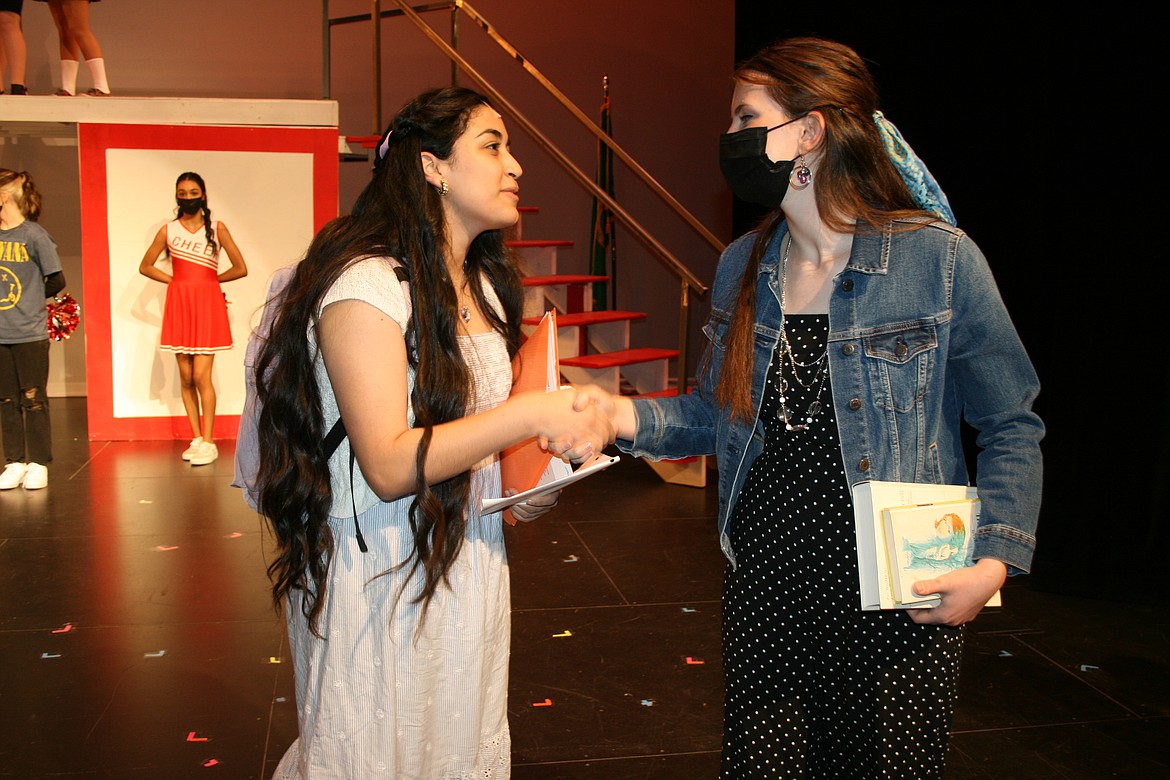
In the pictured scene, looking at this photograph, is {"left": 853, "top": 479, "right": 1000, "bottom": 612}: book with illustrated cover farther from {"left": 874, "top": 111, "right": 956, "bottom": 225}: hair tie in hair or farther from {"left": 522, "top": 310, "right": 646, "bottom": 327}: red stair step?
{"left": 522, "top": 310, "right": 646, "bottom": 327}: red stair step

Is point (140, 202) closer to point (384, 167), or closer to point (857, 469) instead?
Answer: point (384, 167)

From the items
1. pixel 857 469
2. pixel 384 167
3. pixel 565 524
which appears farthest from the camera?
pixel 565 524

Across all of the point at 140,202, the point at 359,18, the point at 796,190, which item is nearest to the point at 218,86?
the point at 359,18

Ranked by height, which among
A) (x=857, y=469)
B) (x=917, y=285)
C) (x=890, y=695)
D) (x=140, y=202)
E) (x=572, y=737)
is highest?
(x=140, y=202)

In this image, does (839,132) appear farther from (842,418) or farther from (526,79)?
(526,79)

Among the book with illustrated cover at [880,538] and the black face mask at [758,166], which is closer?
the book with illustrated cover at [880,538]

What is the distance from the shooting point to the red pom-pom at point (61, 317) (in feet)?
20.1

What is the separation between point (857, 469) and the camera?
1672 mm

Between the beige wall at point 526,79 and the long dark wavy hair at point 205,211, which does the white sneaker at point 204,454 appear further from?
the beige wall at point 526,79

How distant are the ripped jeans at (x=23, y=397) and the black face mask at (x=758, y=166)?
5.11 m

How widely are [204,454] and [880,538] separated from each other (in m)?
5.81

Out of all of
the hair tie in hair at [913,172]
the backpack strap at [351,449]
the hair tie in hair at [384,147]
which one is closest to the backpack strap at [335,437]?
the backpack strap at [351,449]

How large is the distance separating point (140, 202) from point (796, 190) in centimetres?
656

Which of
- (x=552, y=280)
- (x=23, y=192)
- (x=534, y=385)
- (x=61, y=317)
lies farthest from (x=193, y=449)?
(x=534, y=385)
